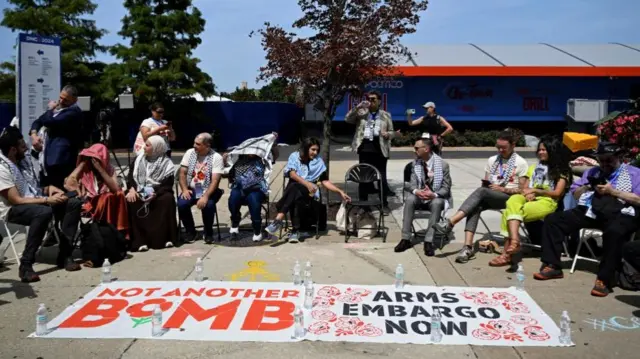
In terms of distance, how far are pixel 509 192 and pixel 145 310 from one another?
409 centimetres

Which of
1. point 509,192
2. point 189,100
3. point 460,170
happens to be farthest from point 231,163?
point 189,100

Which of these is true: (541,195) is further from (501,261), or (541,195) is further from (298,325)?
(298,325)

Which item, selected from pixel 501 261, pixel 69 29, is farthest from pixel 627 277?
pixel 69 29

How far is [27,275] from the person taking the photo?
5410 millimetres

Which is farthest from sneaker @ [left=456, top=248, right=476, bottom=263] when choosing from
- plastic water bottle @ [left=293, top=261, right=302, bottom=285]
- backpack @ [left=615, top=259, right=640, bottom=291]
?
plastic water bottle @ [left=293, top=261, right=302, bottom=285]

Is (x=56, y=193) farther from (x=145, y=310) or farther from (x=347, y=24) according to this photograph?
(x=347, y=24)

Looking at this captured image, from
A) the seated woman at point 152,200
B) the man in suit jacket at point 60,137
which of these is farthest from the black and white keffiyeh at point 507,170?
the man in suit jacket at point 60,137

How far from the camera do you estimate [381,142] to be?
8.77 meters

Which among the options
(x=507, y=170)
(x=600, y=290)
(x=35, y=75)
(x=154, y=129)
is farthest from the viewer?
(x=35, y=75)

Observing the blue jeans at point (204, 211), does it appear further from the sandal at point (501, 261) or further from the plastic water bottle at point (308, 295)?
the sandal at point (501, 261)

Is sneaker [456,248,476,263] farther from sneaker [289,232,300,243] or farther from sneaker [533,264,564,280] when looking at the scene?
sneaker [289,232,300,243]

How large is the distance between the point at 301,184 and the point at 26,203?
3113 mm

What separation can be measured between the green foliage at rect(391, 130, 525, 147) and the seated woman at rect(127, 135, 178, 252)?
18.6 meters

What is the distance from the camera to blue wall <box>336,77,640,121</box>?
27.3 metres
